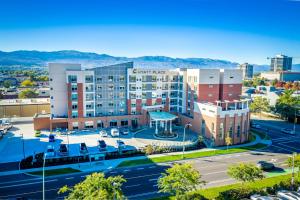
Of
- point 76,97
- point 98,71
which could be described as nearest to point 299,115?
point 98,71

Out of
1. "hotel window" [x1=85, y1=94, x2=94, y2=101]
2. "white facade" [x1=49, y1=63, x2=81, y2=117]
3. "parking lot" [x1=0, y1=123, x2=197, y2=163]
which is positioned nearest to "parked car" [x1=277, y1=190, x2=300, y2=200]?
"parking lot" [x1=0, y1=123, x2=197, y2=163]

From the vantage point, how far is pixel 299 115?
74.6m

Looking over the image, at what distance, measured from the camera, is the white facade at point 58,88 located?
61.7 meters

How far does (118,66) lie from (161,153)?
29.5 m

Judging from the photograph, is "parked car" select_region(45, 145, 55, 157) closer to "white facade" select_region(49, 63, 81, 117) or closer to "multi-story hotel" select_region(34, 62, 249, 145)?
"multi-story hotel" select_region(34, 62, 249, 145)

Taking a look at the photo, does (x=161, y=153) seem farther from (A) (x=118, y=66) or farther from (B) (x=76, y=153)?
(A) (x=118, y=66)

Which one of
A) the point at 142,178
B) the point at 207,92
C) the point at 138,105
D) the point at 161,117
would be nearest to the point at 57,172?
the point at 142,178

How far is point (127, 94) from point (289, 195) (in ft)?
152

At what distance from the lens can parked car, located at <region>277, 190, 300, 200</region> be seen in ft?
90.5

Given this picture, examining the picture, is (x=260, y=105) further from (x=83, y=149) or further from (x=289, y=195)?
(x=83, y=149)

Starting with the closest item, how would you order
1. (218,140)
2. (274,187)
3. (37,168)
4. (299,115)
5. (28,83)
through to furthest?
(274,187) < (37,168) < (218,140) < (299,115) < (28,83)

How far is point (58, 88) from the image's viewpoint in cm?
6259

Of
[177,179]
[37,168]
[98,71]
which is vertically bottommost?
[37,168]

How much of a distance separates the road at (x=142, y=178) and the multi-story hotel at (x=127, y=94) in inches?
547
